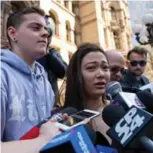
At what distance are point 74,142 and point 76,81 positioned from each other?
975 millimetres

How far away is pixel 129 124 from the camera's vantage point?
1.01 meters

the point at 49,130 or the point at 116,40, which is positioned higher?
the point at 116,40

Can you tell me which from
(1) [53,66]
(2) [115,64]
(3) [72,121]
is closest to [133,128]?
(3) [72,121]

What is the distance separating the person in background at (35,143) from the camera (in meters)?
1.08

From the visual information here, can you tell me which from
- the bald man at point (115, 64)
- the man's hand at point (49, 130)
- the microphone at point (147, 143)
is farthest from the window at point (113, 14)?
the microphone at point (147, 143)

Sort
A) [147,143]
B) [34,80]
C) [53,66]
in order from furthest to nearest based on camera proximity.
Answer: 1. [53,66]
2. [34,80]
3. [147,143]

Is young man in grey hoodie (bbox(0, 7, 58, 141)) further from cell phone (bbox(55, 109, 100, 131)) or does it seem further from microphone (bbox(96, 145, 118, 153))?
microphone (bbox(96, 145, 118, 153))

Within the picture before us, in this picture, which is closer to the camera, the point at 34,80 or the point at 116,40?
the point at 34,80

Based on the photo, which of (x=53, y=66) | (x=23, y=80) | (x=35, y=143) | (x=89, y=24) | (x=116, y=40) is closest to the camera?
(x=35, y=143)

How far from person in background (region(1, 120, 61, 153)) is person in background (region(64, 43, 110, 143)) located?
71 centimetres

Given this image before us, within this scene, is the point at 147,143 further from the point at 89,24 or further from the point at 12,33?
the point at 89,24

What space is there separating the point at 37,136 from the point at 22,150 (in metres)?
0.10

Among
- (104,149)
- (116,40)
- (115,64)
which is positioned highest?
(116,40)

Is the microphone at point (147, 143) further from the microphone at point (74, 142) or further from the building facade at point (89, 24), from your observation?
the building facade at point (89, 24)
